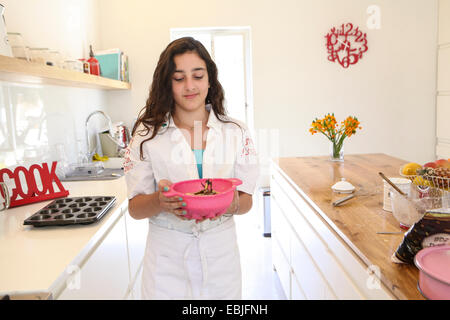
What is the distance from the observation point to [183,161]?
1285mm

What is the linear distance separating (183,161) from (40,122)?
1348 mm

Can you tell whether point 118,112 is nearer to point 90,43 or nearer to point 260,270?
point 90,43

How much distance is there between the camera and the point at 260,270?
2.90 m

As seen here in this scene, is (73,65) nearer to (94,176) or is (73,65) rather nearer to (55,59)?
(55,59)

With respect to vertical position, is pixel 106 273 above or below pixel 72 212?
below

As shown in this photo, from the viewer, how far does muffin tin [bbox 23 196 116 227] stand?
1414mm

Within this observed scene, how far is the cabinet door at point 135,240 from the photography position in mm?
1898

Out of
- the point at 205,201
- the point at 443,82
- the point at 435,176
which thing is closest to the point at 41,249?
the point at 205,201

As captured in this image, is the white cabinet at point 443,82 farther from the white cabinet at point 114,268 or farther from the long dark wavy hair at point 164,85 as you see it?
the long dark wavy hair at point 164,85

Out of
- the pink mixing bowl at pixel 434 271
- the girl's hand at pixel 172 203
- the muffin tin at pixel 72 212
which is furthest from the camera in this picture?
the muffin tin at pixel 72 212

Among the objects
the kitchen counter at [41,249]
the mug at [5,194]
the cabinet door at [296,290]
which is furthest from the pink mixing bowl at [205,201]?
the cabinet door at [296,290]

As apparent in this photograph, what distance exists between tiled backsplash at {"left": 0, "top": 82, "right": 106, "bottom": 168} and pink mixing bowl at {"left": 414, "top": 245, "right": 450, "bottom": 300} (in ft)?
5.89

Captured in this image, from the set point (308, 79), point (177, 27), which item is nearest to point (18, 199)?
point (177, 27)

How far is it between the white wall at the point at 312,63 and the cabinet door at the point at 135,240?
1.85 m
